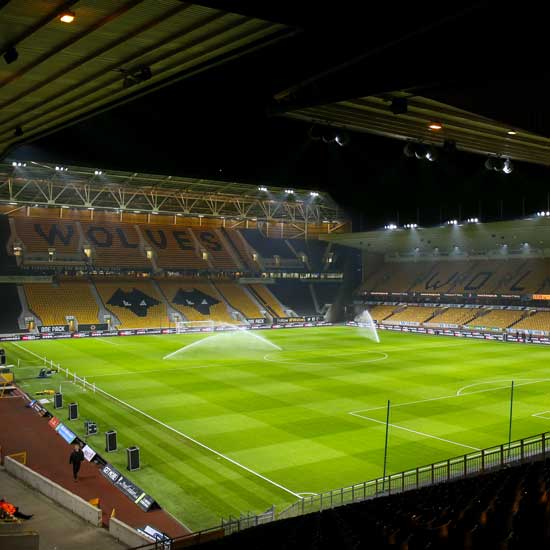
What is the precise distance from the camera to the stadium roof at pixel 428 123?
10531 mm

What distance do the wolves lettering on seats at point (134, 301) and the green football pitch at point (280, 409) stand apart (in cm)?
1396

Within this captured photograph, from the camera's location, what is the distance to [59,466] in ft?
59.8

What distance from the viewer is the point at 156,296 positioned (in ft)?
211

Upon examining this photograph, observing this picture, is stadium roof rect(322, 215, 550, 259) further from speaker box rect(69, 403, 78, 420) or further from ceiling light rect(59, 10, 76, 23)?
ceiling light rect(59, 10, 76, 23)

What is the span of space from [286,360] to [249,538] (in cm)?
3063

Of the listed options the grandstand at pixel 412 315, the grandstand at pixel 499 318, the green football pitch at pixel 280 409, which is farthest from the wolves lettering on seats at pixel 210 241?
the grandstand at pixel 499 318

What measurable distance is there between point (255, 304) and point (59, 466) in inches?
1991

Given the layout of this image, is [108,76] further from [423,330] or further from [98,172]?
[423,330]

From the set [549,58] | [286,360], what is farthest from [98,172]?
[549,58]

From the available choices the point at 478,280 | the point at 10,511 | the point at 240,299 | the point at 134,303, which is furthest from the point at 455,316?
the point at 10,511

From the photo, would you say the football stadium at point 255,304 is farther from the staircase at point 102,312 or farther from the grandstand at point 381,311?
the grandstand at point 381,311

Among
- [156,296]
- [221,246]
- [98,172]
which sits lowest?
[156,296]

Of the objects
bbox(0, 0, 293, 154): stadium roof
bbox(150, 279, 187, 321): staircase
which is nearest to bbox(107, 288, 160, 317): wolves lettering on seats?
bbox(150, 279, 187, 321): staircase

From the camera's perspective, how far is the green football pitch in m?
17.5
